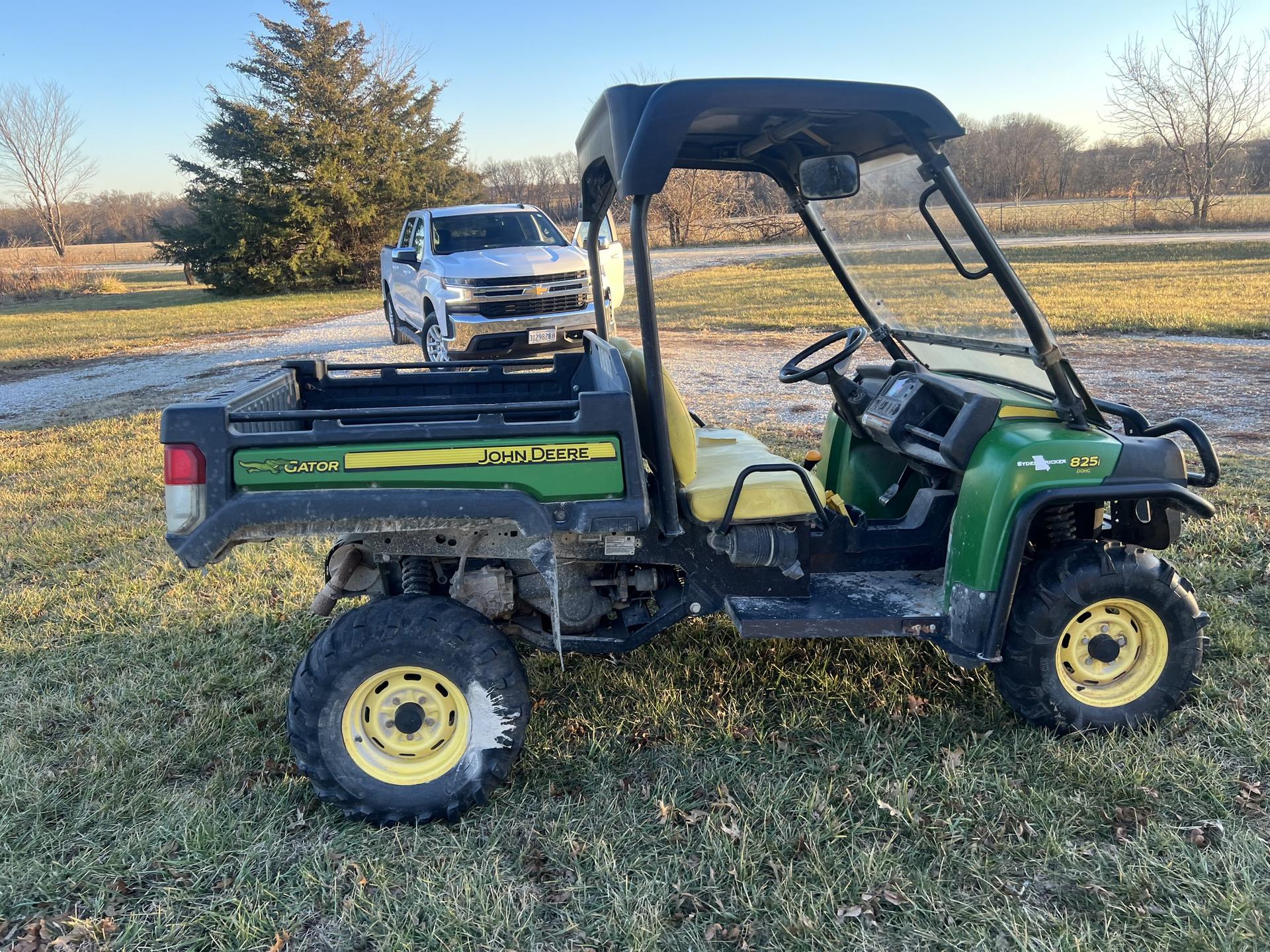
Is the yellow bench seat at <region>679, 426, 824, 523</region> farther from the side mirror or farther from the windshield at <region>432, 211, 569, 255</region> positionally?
the windshield at <region>432, 211, 569, 255</region>

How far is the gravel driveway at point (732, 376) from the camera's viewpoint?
799 centimetres

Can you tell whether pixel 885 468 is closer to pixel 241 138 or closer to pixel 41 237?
pixel 241 138

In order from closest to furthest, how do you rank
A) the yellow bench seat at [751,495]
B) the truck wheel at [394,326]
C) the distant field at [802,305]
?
the yellow bench seat at [751,495] → the distant field at [802,305] → the truck wheel at [394,326]

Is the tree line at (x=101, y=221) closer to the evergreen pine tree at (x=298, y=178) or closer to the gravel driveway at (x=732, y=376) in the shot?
the evergreen pine tree at (x=298, y=178)

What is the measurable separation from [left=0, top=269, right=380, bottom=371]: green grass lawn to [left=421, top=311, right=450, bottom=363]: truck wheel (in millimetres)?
7917

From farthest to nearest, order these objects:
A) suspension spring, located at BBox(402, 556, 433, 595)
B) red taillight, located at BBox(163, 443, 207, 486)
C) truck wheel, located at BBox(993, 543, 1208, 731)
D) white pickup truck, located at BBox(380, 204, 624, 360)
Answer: white pickup truck, located at BBox(380, 204, 624, 360) → suspension spring, located at BBox(402, 556, 433, 595) → truck wheel, located at BBox(993, 543, 1208, 731) → red taillight, located at BBox(163, 443, 207, 486)

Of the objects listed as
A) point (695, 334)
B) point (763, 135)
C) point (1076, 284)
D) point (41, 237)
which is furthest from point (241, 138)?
point (41, 237)

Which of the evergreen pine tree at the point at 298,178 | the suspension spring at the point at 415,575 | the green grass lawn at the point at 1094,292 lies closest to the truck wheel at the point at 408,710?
the suspension spring at the point at 415,575

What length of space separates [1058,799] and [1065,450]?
1108 millimetres

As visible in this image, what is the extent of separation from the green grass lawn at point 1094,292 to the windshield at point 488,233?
6.57ft

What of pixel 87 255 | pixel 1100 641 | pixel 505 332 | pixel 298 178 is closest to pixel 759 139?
pixel 1100 641

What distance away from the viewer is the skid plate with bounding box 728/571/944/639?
114 inches

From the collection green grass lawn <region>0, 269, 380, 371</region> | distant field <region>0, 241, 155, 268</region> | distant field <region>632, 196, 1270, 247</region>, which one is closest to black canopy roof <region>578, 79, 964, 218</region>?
green grass lawn <region>0, 269, 380, 371</region>

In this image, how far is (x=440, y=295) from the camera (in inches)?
403
